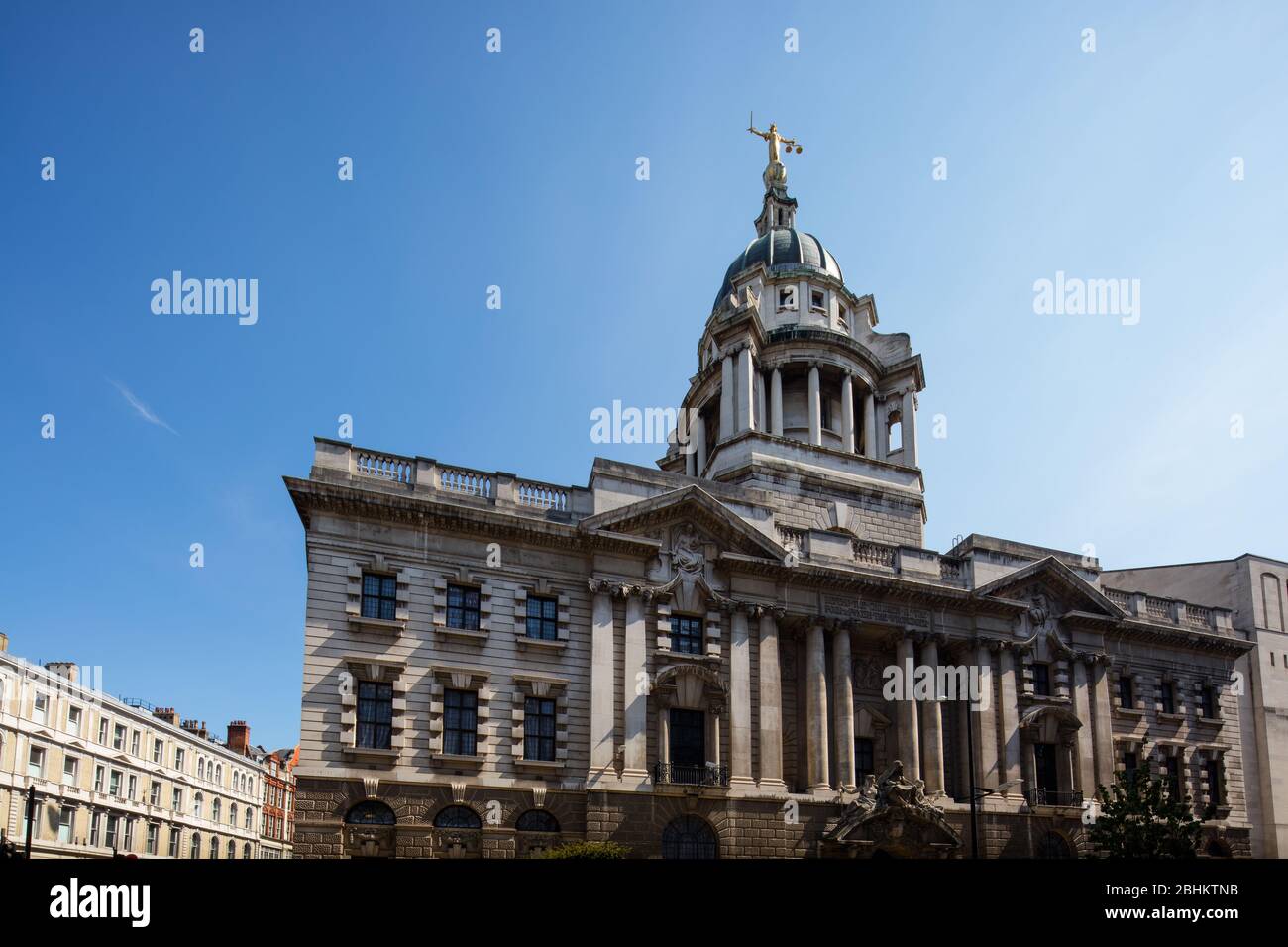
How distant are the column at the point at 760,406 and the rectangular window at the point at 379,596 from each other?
22878 millimetres

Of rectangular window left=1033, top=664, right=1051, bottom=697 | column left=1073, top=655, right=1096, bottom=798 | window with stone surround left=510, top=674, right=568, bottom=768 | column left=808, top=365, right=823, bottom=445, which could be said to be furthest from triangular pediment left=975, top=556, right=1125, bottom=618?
window with stone surround left=510, top=674, right=568, bottom=768

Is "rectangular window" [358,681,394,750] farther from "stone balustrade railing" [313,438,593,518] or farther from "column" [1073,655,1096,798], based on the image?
"column" [1073,655,1096,798]

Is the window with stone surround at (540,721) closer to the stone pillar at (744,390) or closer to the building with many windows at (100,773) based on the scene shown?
the stone pillar at (744,390)

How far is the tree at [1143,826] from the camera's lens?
38031mm

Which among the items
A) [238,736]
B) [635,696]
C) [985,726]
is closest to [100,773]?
[238,736]

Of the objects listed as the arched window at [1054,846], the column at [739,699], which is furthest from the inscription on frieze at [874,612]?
the arched window at [1054,846]

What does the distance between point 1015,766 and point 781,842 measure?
1176 cm

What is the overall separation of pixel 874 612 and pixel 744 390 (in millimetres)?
13911

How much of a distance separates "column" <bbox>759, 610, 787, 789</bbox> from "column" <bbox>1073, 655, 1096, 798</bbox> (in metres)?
14.4

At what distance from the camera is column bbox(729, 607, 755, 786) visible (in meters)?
37.3

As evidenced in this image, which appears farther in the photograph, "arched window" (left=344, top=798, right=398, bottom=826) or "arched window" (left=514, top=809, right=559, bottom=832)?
"arched window" (left=514, top=809, right=559, bottom=832)

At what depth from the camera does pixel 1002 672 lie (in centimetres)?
4381
